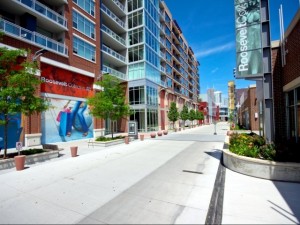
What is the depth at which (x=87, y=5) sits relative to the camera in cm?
2508

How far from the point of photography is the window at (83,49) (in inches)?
903

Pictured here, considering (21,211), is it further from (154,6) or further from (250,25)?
(154,6)

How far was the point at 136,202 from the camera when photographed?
17.6 ft

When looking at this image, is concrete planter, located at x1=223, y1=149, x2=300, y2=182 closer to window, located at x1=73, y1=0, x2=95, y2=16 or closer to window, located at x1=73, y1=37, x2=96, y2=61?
window, located at x1=73, y1=37, x2=96, y2=61

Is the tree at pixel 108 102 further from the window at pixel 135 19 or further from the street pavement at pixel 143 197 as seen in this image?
the window at pixel 135 19

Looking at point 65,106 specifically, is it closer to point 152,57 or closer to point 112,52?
point 112,52

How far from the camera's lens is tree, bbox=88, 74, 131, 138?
18.7 meters

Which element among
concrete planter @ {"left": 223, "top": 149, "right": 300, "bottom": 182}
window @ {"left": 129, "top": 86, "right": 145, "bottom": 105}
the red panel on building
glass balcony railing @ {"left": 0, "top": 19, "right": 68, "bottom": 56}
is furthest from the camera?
window @ {"left": 129, "top": 86, "right": 145, "bottom": 105}

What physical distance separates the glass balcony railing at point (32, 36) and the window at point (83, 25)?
421 centimetres

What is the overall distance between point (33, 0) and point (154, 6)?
25.6 metres

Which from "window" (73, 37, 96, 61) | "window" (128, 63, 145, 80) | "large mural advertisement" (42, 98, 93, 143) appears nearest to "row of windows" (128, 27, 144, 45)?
"window" (128, 63, 145, 80)

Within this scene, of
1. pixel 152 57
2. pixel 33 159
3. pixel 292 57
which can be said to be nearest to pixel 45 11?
pixel 33 159

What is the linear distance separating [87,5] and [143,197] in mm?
27050

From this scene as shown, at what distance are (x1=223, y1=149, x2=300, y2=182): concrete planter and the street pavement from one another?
288mm
